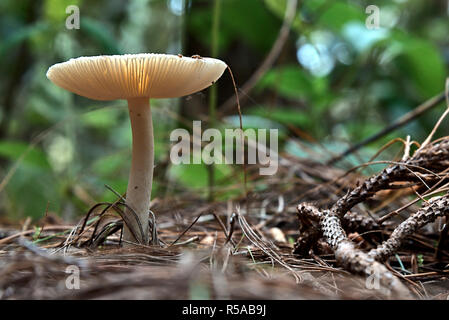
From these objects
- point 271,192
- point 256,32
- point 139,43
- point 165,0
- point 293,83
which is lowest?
point 271,192

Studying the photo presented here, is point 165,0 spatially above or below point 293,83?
above

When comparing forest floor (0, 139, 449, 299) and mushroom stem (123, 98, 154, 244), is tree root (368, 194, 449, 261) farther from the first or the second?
mushroom stem (123, 98, 154, 244)

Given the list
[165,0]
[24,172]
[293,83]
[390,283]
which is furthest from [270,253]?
[165,0]

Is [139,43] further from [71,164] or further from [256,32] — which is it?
[71,164]

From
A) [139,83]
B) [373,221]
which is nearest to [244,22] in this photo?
[139,83]
